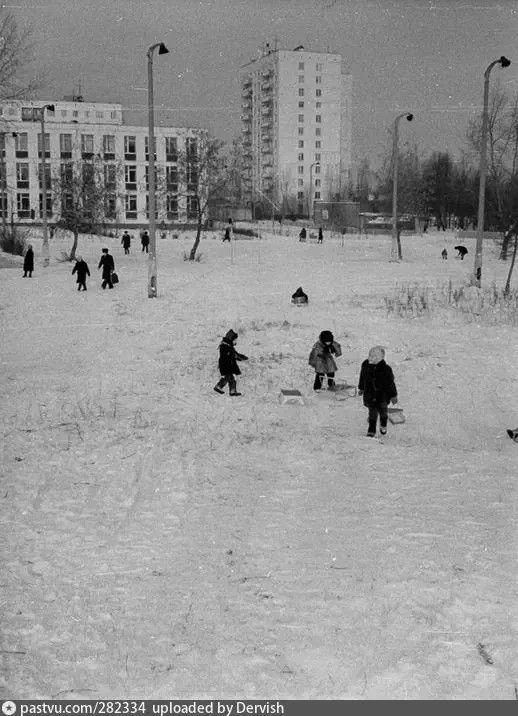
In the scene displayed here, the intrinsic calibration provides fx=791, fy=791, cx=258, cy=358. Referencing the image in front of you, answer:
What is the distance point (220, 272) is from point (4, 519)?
26.3 metres

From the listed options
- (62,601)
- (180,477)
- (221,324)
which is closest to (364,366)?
(180,477)

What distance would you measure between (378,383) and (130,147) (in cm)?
7628

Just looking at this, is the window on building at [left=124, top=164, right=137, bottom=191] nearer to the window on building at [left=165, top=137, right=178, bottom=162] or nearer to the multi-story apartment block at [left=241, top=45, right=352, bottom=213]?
the window on building at [left=165, top=137, right=178, bottom=162]

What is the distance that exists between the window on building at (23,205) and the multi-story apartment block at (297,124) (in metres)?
38.3

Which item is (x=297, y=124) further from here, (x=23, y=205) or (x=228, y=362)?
(x=228, y=362)

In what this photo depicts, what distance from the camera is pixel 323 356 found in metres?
13.8

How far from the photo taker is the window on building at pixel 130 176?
269 feet

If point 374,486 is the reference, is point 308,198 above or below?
above

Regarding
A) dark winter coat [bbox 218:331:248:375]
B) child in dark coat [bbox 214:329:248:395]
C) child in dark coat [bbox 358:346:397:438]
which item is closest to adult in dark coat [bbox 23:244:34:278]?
child in dark coat [bbox 214:329:248:395]

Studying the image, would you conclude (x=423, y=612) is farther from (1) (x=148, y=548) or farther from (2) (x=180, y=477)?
(2) (x=180, y=477)

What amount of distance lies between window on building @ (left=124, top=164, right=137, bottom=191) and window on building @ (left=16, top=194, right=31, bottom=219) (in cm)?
1013

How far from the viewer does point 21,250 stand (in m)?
41.7

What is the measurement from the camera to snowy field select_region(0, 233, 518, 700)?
5336mm

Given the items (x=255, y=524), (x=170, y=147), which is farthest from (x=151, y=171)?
(x=170, y=147)
